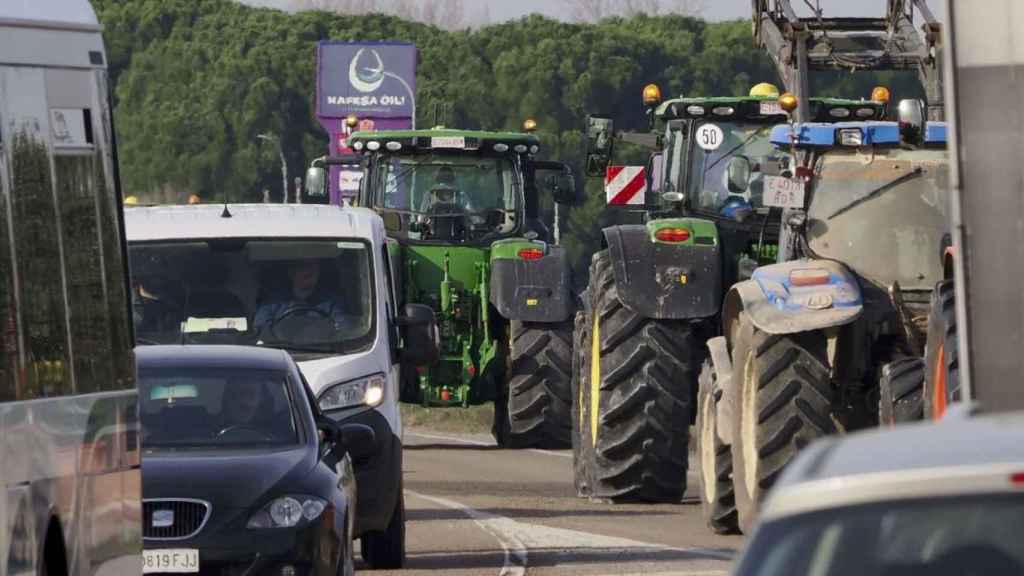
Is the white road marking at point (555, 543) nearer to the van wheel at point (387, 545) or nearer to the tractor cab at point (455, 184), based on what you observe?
the van wheel at point (387, 545)

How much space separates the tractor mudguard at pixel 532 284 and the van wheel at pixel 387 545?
892 cm

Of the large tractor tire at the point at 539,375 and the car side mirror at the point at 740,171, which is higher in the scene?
the car side mirror at the point at 740,171

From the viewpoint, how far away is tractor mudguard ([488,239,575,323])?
23.2 m

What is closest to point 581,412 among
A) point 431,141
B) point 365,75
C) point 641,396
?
point 641,396

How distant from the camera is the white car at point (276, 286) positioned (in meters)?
15.4

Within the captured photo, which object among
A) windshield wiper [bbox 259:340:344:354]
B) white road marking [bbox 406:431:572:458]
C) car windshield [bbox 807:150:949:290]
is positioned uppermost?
car windshield [bbox 807:150:949:290]

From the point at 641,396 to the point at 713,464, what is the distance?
1.05 meters

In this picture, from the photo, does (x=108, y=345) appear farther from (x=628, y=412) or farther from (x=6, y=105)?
(x=628, y=412)

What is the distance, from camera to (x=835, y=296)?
1310cm

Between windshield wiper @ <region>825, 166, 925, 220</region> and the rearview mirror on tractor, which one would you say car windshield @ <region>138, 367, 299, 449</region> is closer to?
windshield wiper @ <region>825, 166, 925, 220</region>

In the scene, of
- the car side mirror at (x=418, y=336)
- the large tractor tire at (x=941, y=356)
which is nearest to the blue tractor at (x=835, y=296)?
the large tractor tire at (x=941, y=356)

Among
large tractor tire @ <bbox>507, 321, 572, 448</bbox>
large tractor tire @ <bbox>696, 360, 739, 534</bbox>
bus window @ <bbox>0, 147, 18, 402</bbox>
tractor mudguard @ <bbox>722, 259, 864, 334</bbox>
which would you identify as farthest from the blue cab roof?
large tractor tire @ <bbox>507, 321, 572, 448</bbox>

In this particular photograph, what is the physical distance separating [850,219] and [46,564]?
21.7 ft

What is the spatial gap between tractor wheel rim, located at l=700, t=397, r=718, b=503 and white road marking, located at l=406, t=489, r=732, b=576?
0.75 meters
